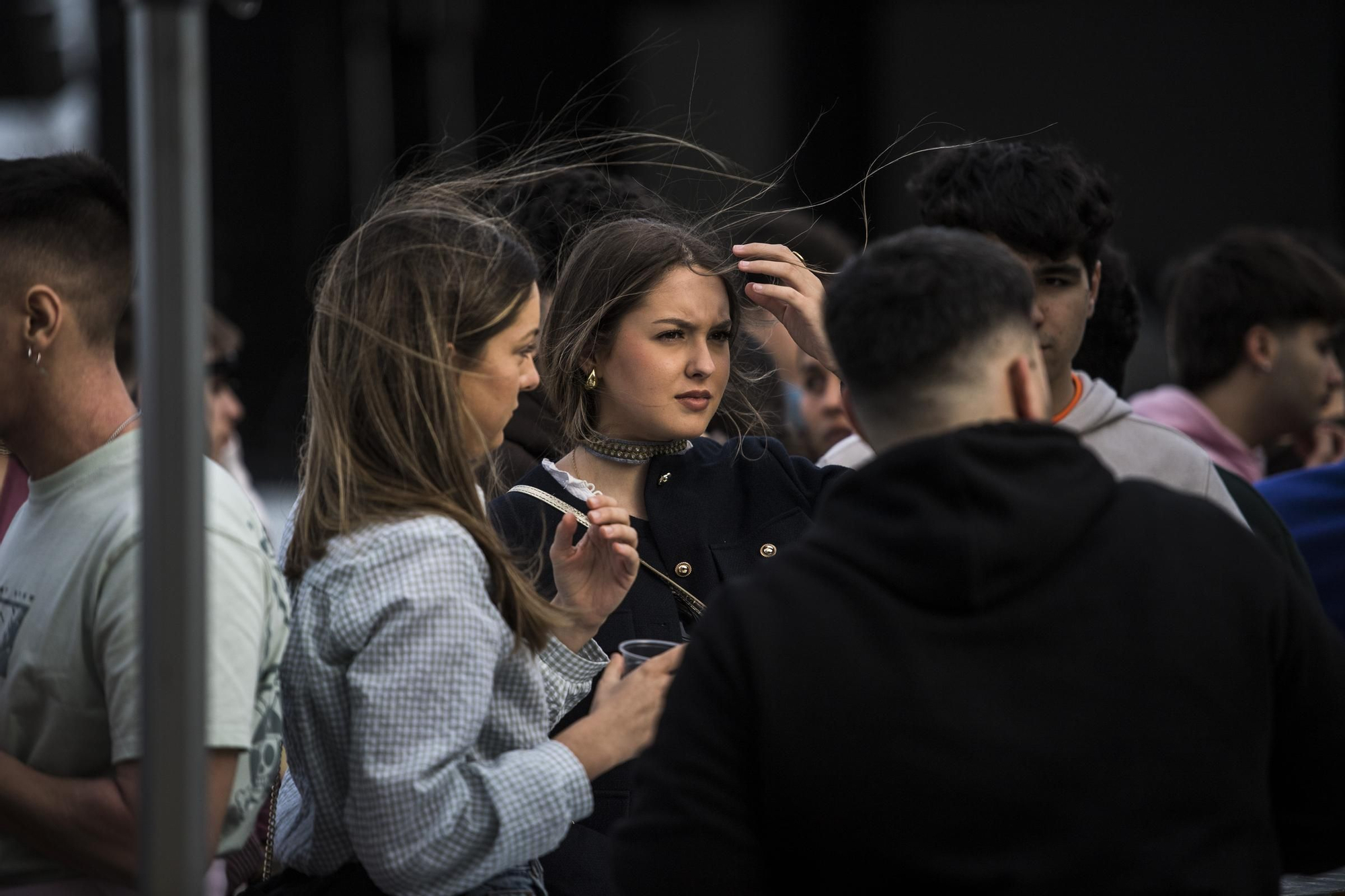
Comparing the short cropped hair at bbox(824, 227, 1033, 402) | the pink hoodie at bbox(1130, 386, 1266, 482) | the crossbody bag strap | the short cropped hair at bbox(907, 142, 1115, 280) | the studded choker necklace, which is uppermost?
the short cropped hair at bbox(824, 227, 1033, 402)

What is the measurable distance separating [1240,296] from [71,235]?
326cm

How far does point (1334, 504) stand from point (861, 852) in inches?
94.7

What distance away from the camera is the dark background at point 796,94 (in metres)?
8.91

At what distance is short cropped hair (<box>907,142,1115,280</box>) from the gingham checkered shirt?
4.26 feet

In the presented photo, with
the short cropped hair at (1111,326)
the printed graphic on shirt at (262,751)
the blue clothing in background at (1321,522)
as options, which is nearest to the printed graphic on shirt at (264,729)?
the printed graphic on shirt at (262,751)

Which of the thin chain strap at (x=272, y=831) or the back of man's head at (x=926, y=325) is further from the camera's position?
the thin chain strap at (x=272, y=831)

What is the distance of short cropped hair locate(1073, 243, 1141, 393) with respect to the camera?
346 cm

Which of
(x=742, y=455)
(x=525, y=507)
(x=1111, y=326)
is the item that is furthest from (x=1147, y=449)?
(x=525, y=507)

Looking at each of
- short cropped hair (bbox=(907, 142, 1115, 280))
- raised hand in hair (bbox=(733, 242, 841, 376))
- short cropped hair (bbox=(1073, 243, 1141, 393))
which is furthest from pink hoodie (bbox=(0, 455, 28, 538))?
short cropped hair (bbox=(1073, 243, 1141, 393))

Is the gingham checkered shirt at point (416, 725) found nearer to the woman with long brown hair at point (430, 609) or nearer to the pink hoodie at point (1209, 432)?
the woman with long brown hair at point (430, 609)

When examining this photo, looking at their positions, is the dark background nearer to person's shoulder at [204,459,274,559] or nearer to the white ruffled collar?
the white ruffled collar

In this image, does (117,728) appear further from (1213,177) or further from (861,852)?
(1213,177)

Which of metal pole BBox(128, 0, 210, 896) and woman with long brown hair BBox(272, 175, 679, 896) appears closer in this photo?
metal pole BBox(128, 0, 210, 896)

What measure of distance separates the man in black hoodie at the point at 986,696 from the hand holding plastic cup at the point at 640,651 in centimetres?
41
